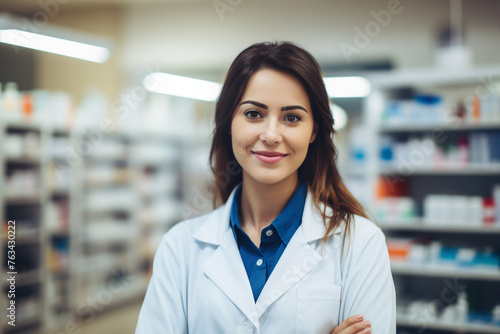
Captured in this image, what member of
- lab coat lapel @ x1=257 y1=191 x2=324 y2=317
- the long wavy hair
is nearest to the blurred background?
the long wavy hair

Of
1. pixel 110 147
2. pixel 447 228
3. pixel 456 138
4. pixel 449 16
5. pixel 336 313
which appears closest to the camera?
pixel 336 313

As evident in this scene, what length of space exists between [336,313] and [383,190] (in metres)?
2.82

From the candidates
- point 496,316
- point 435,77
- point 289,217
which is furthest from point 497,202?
point 289,217

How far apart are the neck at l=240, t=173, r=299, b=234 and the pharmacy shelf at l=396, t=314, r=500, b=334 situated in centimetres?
261

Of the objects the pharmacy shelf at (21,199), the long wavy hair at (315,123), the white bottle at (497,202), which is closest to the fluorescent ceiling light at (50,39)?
the pharmacy shelf at (21,199)

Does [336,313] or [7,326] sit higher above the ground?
[336,313]

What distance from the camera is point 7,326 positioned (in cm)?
452

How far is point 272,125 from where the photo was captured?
139 cm

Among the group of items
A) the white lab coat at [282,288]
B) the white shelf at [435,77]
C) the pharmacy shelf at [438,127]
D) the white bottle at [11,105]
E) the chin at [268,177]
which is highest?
the white shelf at [435,77]

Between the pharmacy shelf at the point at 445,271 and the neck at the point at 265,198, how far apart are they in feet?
8.51

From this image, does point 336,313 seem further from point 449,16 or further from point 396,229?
point 449,16

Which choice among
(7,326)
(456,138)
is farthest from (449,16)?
(7,326)

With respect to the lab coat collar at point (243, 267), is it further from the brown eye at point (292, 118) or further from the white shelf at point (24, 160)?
the white shelf at point (24, 160)

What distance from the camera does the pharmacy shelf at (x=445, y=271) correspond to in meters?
3.52
